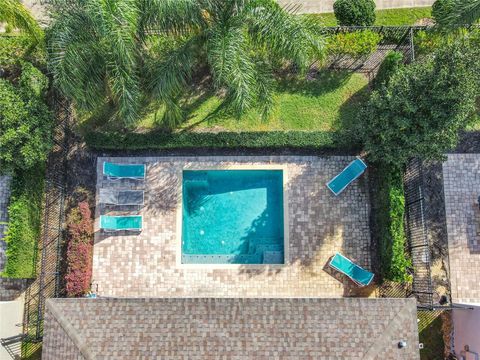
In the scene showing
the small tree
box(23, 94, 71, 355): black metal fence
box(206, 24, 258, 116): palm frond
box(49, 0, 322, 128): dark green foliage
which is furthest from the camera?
box(23, 94, 71, 355): black metal fence

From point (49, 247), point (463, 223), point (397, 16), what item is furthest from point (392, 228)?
point (49, 247)

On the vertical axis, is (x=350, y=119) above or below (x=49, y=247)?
above

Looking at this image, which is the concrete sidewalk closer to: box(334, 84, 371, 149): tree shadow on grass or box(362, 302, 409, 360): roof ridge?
box(362, 302, 409, 360): roof ridge

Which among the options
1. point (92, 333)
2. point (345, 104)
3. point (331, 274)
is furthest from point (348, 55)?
point (92, 333)

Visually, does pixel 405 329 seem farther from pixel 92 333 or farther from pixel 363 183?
pixel 92 333

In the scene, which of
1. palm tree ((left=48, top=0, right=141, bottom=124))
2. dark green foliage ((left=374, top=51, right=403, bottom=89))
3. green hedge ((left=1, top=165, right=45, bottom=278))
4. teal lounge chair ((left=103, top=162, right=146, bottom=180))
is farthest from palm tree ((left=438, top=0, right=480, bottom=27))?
green hedge ((left=1, top=165, right=45, bottom=278))

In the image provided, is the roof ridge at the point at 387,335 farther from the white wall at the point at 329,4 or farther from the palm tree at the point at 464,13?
the white wall at the point at 329,4

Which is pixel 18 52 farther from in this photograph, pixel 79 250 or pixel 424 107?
pixel 424 107

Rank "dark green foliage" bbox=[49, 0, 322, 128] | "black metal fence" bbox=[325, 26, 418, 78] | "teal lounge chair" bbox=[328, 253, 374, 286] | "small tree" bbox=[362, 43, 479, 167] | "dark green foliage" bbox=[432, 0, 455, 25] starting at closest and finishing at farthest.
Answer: "small tree" bbox=[362, 43, 479, 167] → "dark green foliage" bbox=[49, 0, 322, 128] → "dark green foliage" bbox=[432, 0, 455, 25] → "teal lounge chair" bbox=[328, 253, 374, 286] → "black metal fence" bbox=[325, 26, 418, 78]
